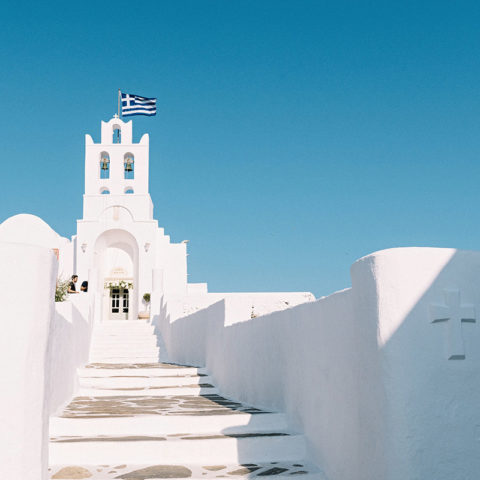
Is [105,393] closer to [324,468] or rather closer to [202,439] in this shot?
[202,439]

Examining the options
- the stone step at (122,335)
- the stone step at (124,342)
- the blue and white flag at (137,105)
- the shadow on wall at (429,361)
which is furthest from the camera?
the blue and white flag at (137,105)

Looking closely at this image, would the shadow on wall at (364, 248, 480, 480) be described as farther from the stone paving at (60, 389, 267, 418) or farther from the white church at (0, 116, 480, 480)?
the stone paving at (60, 389, 267, 418)

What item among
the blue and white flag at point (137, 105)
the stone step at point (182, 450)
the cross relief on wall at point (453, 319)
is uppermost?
the blue and white flag at point (137, 105)

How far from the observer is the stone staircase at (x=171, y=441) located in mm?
4172

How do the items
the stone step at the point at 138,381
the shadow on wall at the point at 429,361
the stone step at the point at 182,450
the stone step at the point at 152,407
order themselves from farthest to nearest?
1. the stone step at the point at 138,381
2. the stone step at the point at 152,407
3. the stone step at the point at 182,450
4. the shadow on wall at the point at 429,361

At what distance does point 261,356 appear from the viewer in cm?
629

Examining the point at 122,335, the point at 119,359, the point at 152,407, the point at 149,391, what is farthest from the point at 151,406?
the point at 122,335

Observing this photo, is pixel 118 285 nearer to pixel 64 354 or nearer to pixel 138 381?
pixel 138 381

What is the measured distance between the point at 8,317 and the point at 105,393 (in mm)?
5895

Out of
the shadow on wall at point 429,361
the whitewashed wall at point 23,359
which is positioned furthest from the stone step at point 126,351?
the shadow on wall at point 429,361

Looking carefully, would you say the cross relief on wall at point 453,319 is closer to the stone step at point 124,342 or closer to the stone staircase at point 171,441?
A: the stone staircase at point 171,441

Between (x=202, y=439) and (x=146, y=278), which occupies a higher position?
(x=146, y=278)

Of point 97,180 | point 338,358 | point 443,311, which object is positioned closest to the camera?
point 443,311

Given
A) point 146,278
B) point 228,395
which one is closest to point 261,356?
point 228,395
